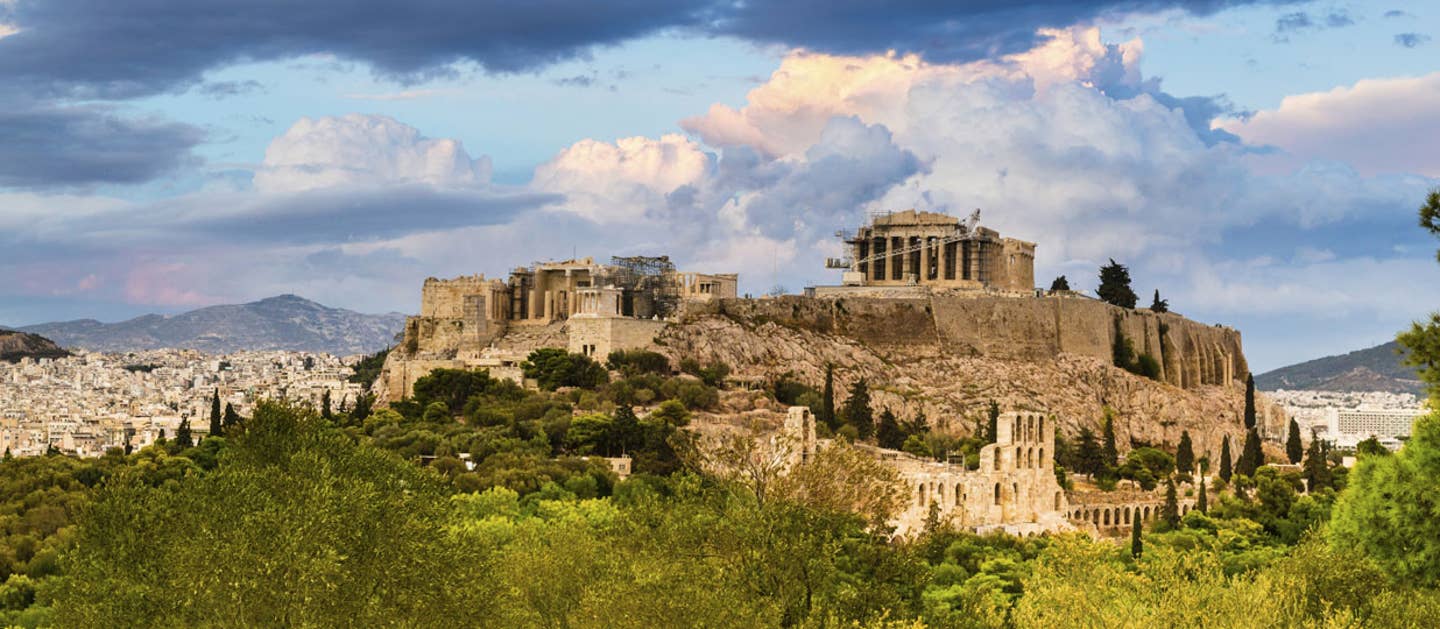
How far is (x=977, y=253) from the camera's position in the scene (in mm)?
110500

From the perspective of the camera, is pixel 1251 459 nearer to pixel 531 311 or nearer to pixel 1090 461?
pixel 1090 461

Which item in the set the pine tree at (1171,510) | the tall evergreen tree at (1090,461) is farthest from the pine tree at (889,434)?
the pine tree at (1171,510)

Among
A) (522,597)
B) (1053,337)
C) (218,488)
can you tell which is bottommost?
(522,597)

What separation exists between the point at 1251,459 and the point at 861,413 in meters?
17.3

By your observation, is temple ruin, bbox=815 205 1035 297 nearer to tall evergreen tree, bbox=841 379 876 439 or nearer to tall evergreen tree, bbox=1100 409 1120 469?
tall evergreen tree, bbox=1100 409 1120 469

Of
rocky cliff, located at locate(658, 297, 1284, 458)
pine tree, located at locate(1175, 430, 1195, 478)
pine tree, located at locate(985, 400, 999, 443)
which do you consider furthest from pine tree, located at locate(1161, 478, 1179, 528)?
rocky cliff, located at locate(658, 297, 1284, 458)

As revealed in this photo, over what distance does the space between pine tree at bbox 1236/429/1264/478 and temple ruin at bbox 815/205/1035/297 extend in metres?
24.8

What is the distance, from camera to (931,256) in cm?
11081

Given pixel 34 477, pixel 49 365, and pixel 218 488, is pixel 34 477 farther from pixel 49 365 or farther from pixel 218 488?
pixel 49 365

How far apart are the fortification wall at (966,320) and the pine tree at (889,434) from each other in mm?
14307

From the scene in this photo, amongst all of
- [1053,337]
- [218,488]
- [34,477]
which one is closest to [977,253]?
[1053,337]

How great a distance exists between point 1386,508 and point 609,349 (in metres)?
51.7

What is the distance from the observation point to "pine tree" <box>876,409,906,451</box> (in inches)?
3327

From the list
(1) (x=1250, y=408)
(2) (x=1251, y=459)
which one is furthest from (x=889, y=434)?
(1) (x=1250, y=408)
